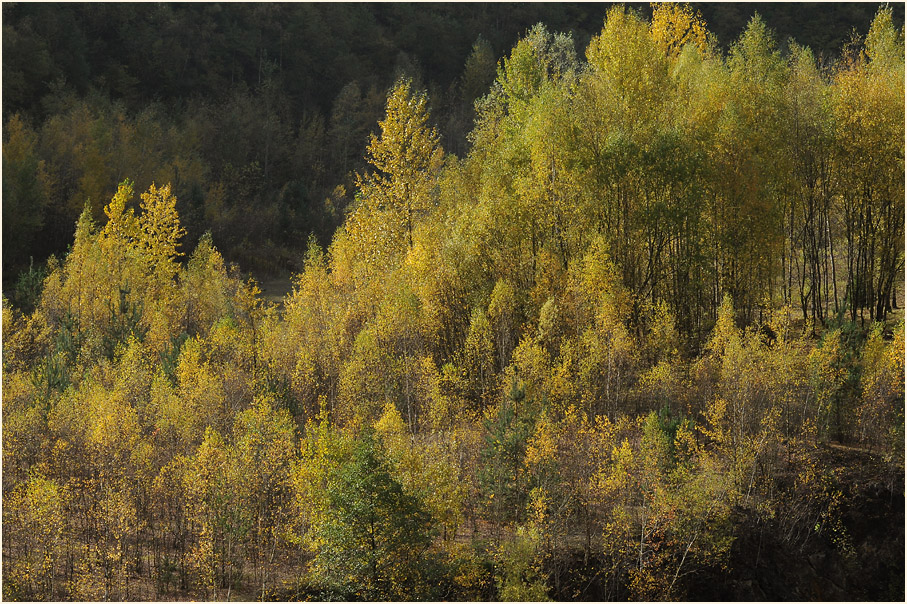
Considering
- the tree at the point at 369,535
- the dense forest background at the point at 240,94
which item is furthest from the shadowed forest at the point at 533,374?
the dense forest background at the point at 240,94

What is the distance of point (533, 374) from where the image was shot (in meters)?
24.9

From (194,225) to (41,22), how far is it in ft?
98.6

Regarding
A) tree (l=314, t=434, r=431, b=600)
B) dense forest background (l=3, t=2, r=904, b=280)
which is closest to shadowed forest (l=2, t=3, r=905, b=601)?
tree (l=314, t=434, r=431, b=600)

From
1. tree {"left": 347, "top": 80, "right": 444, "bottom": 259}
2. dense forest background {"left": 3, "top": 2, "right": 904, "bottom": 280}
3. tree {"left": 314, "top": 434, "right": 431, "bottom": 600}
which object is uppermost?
dense forest background {"left": 3, "top": 2, "right": 904, "bottom": 280}

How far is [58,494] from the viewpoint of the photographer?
808 inches

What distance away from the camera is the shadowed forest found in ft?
66.9

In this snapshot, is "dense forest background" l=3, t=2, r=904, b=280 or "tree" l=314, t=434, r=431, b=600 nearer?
"tree" l=314, t=434, r=431, b=600

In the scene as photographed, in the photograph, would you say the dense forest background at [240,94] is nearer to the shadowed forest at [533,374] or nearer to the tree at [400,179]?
the shadowed forest at [533,374]

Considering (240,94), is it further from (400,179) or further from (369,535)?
(369,535)

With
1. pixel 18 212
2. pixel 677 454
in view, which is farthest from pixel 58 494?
pixel 18 212

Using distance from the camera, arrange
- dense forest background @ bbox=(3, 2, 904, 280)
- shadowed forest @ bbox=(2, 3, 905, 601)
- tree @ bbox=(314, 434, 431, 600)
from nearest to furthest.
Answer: tree @ bbox=(314, 434, 431, 600) < shadowed forest @ bbox=(2, 3, 905, 601) < dense forest background @ bbox=(3, 2, 904, 280)

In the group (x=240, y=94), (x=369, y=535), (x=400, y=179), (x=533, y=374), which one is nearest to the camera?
(x=369, y=535)

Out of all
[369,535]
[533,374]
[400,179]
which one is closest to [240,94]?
[400,179]

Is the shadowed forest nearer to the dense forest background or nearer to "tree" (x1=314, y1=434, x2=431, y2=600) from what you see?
"tree" (x1=314, y1=434, x2=431, y2=600)
